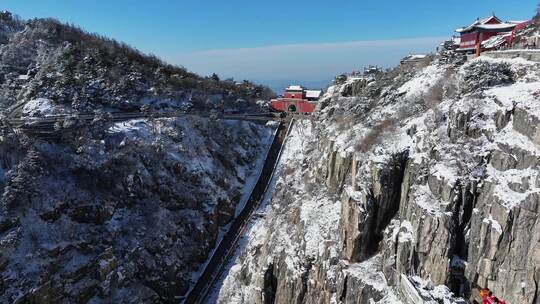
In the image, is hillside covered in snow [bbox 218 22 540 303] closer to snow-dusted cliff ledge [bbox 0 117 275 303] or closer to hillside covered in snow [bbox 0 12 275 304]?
snow-dusted cliff ledge [bbox 0 117 275 303]

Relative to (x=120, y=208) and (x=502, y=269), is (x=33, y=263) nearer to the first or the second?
(x=120, y=208)

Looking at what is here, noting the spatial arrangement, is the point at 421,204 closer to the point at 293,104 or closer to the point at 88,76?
the point at 293,104

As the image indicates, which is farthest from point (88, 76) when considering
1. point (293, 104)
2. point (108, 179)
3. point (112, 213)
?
point (293, 104)

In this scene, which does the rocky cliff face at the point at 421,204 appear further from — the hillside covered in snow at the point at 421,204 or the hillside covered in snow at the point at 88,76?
the hillside covered in snow at the point at 88,76

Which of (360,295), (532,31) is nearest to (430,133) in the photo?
(360,295)

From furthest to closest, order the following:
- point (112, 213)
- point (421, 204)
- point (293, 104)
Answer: point (293, 104), point (112, 213), point (421, 204)

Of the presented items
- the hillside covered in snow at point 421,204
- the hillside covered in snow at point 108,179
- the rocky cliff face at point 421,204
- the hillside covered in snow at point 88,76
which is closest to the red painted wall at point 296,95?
the hillside covered in snow at point 88,76

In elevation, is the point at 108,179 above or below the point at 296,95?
below

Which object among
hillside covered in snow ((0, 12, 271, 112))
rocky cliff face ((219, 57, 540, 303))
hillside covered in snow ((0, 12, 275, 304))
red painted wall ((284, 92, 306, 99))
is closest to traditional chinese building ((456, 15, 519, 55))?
rocky cliff face ((219, 57, 540, 303))
